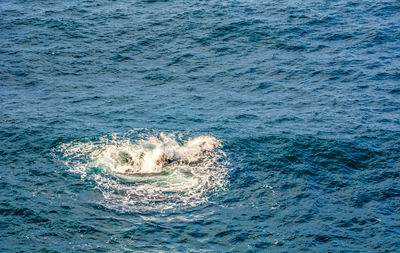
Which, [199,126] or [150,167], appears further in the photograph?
[199,126]

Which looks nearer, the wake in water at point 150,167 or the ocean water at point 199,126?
the ocean water at point 199,126

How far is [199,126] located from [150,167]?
9019mm

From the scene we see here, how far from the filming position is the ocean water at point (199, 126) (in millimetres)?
39812

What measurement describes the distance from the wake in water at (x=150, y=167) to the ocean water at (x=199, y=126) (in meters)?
0.16

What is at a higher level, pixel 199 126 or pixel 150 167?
pixel 199 126

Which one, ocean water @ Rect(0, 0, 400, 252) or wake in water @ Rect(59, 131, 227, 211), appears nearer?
ocean water @ Rect(0, 0, 400, 252)

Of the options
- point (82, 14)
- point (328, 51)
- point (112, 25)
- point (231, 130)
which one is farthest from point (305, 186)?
point (82, 14)

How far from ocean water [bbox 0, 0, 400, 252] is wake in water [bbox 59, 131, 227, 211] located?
163 millimetres

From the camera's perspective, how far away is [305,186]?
146ft

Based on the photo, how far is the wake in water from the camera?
43.2 meters

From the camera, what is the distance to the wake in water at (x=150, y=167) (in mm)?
43250

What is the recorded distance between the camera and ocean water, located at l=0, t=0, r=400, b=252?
Answer: 3981 cm

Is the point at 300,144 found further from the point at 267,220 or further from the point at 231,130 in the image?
the point at 267,220

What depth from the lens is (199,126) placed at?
54.6 m
